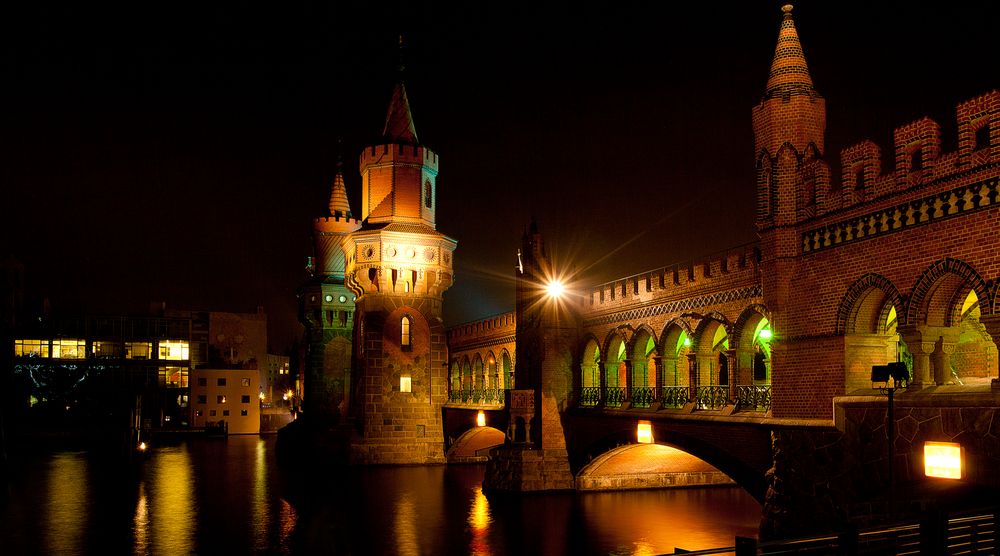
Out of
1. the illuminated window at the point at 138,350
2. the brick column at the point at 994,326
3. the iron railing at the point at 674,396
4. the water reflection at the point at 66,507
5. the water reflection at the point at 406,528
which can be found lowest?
the water reflection at the point at 66,507

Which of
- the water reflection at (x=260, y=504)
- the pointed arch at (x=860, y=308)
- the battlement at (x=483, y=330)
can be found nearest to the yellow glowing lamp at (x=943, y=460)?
the pointed arch at (x=860, y=308)

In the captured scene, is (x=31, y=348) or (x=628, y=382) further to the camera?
(x=31, y=348)

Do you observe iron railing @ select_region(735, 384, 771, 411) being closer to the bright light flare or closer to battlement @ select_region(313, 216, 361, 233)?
the bright light flare

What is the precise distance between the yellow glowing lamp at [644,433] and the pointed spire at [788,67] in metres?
10.6

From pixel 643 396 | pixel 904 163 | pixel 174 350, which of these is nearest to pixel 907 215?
pixel 904 163

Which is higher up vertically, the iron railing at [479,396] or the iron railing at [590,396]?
the iron railing at [590,396]

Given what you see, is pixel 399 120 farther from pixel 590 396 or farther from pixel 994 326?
pixel 994 326

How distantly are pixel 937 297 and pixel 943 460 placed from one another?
132 inches

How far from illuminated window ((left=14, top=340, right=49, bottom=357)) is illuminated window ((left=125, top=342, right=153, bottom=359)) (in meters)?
6.99

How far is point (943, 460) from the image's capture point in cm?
1579

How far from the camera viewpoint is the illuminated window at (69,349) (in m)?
88.1

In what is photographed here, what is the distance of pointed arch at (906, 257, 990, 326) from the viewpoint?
1744 cm

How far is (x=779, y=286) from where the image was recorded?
21.5 m

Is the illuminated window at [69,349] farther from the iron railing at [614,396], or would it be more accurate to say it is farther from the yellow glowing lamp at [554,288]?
the iron railing at [614,396]
